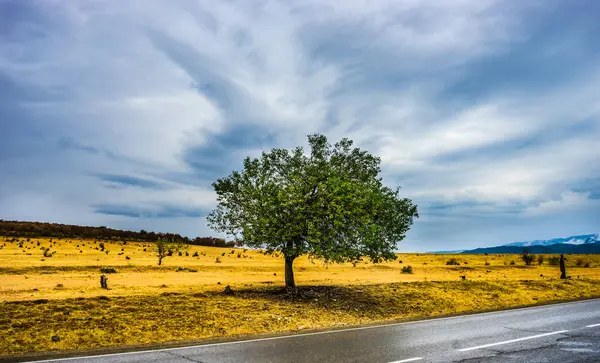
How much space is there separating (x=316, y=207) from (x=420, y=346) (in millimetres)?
11149

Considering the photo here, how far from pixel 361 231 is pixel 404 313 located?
15.8ft

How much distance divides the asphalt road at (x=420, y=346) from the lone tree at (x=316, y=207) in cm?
665

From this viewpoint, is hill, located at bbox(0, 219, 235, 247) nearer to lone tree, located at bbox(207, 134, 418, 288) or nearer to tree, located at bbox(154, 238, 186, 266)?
tree, located at bbox(154, 238, 186, 266)

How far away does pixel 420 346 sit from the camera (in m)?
12.3

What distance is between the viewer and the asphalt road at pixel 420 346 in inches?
427

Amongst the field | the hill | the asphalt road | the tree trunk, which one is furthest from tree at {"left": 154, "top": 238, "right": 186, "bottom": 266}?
the asphalt road

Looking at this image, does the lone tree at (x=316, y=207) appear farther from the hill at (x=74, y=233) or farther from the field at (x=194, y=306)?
the hill at (x=74, y=233)

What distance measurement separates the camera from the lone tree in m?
22.5

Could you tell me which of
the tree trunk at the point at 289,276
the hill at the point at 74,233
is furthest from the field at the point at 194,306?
the hill at the point at 74,233

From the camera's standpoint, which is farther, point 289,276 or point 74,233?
point 74,233

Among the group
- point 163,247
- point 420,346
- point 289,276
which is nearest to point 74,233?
point 163,247

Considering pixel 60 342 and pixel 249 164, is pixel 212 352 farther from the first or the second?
pixel 249 164

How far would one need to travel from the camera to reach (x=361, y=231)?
2284 centimetres

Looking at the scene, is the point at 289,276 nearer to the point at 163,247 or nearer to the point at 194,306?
the point at 194,306
